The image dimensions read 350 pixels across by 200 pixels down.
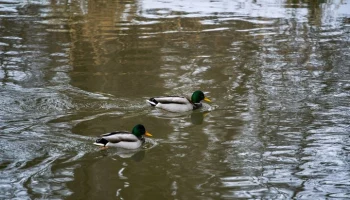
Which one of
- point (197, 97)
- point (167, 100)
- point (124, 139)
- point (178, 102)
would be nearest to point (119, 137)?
point (124, 139)

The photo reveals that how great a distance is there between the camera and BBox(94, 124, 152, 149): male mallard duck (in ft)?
33.5

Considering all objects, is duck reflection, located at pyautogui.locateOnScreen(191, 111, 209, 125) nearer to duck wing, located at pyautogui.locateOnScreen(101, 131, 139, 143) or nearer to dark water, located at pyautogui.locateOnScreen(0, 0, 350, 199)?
dark water, located at pyautogui.locateOnScreen(0, 0, 350, 199)

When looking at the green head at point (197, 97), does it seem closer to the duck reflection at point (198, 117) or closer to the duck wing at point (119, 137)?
the duck reflection at point (198, 117)

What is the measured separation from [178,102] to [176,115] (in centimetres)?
24

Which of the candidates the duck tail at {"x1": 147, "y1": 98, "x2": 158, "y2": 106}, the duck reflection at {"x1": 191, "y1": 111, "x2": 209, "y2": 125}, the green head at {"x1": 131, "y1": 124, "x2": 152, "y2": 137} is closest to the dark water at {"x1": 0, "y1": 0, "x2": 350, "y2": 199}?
the duck reflection at {"x1": 191, "y1": 111, "x2": 209, "y2": 125}

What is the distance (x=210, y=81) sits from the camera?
48.4 ft

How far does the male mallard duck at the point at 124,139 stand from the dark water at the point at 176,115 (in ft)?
0.44

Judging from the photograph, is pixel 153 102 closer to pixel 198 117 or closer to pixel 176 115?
pixel 176 115

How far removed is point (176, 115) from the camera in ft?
41.6

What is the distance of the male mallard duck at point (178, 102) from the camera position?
493 inches

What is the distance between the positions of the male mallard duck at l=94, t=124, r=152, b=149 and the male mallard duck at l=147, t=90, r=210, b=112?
1.81 meters

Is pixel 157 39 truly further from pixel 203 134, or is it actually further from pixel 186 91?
pixel 203 134

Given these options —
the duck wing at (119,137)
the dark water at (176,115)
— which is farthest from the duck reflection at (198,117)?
the duck wing at (119,137)

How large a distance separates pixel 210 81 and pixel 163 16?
26.6 feet
